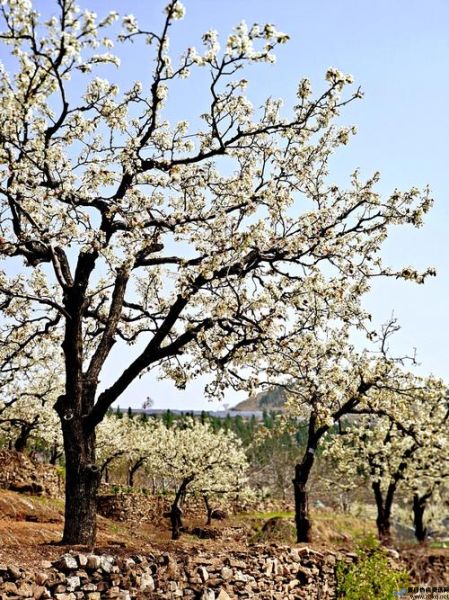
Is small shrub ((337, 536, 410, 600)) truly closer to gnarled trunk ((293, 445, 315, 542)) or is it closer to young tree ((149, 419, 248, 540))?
gnarled trunk ((293, 445, 315, 542))

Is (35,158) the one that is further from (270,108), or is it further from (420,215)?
(420,215)

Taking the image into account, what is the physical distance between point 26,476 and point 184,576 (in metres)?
22.8

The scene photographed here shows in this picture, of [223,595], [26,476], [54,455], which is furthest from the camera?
[54,455]

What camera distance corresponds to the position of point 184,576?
8938mm

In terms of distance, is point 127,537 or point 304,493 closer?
point 304,493

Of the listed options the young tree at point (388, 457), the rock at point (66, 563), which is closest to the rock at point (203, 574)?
the rock at point (66, 563)

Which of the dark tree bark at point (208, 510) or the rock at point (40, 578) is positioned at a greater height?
the rock at point (40, 578)

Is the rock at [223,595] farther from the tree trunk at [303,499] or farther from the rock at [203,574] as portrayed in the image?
the tree trunk at [303,499]

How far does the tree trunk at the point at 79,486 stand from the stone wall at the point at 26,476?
1993 centimetres

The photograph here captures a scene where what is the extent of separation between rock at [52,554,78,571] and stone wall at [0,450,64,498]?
21943 millimetres

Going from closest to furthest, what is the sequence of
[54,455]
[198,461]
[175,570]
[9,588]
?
[9,588], [175,570], [198,461], [54,455]

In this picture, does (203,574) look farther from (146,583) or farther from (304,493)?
(304,493)

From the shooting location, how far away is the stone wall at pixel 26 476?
2830 cm

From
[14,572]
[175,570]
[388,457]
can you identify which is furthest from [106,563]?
[388,457]
